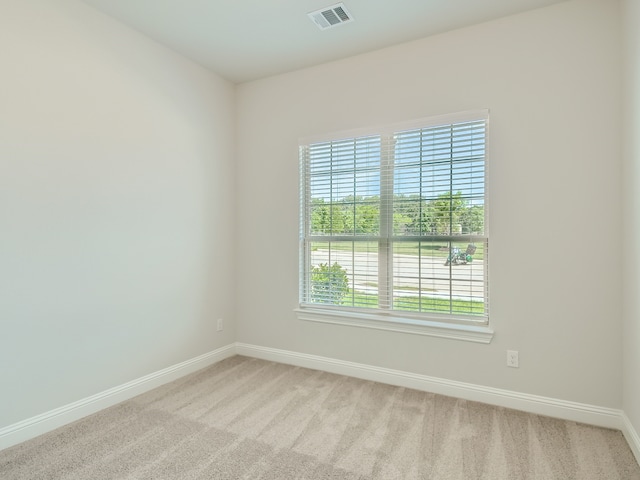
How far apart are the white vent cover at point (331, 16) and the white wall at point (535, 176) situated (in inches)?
20.6

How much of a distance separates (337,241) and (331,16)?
1812 millimetres

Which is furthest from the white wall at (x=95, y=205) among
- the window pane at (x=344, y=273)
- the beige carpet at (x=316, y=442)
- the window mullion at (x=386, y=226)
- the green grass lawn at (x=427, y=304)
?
the window mullion at (x=386, y=226)

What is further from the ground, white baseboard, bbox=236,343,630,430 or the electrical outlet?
the electrical outlet

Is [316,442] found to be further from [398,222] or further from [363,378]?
[398,222]

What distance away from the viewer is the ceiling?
2.35m

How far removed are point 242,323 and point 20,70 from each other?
8.83 ft

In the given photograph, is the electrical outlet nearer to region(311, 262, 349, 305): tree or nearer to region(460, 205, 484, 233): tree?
region(460, 205, 484, 233): tree

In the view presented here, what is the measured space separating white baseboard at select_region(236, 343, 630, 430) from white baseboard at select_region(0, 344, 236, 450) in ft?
2.45

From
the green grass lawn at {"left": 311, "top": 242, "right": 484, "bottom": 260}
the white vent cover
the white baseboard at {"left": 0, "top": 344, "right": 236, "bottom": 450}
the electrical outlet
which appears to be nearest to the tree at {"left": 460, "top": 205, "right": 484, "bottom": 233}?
the green grass lawn at {"left": 311, "top": 242, "right": 484, "bottom": 260}

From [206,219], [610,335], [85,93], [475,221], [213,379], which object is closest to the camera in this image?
[610,335]

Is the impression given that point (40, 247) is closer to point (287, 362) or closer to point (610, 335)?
point (287, 362)

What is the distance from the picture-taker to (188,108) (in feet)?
10.3

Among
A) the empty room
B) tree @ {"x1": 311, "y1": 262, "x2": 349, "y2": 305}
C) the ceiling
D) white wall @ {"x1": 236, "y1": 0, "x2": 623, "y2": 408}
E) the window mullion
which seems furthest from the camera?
tree @ {"x1": 311, "y1": 262, "x2": 349, "y2": 305}

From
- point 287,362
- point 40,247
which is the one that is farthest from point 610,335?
point 40,247
